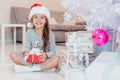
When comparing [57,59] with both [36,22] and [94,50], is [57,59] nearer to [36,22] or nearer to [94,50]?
[36,22]

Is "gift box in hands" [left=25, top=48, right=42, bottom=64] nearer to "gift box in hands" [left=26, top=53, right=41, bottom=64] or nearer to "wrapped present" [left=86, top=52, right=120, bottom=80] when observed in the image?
"gift box in hands" [left=26, top=53, right=41, bottom=64]

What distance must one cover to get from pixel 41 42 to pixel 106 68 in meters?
1.12

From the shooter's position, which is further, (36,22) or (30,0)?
(30,0)

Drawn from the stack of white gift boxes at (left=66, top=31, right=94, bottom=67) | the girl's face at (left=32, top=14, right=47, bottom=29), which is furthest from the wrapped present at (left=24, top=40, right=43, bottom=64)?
the stack of white gift boxes at (left=66, top=31, right=94, bottom=67)

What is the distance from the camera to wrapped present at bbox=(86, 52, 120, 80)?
563mm

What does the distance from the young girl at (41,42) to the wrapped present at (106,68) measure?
94cm

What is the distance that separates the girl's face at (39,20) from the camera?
1.73 metres

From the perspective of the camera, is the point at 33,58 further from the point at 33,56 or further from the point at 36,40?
the point at 36,40

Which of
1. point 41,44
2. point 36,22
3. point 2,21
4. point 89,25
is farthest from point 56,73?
point 2,21

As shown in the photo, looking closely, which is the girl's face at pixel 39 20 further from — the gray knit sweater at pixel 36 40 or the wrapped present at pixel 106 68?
the wrapped present at pixel 106 68

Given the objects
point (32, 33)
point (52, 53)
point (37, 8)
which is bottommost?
point (52, 53)

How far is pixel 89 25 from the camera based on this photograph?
0.65 m

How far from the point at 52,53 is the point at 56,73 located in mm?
173

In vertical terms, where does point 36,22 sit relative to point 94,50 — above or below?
above
